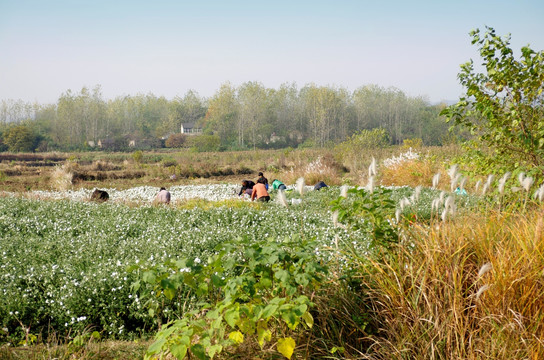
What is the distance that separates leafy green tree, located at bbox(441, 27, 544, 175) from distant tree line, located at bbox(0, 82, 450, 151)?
154 ft

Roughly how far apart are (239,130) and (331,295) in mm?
61368

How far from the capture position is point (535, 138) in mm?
5387

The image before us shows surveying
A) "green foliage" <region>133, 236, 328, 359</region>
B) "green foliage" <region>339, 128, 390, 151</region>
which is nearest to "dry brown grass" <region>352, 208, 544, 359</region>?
"green foliage" <region>133, 236, 328, 359</region>

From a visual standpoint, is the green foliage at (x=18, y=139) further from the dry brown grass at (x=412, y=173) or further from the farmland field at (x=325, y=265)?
the farmland field at (x=325, y=265)

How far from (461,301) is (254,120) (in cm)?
6405

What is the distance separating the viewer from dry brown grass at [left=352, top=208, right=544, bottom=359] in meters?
2.81

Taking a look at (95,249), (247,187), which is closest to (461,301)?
(95,249)

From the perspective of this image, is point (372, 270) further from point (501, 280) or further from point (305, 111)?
point (305, 111)

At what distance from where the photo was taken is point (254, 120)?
66.2 metres

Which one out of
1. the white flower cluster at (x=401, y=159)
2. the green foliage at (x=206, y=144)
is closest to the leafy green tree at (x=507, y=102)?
the white flower cluster at (x=401, y=159)

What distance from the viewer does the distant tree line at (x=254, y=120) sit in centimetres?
6175

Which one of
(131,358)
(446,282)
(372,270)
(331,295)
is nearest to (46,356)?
(131,358)

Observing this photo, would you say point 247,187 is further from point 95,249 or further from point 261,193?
point 95,249

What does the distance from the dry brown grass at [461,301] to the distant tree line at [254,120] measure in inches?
1922
